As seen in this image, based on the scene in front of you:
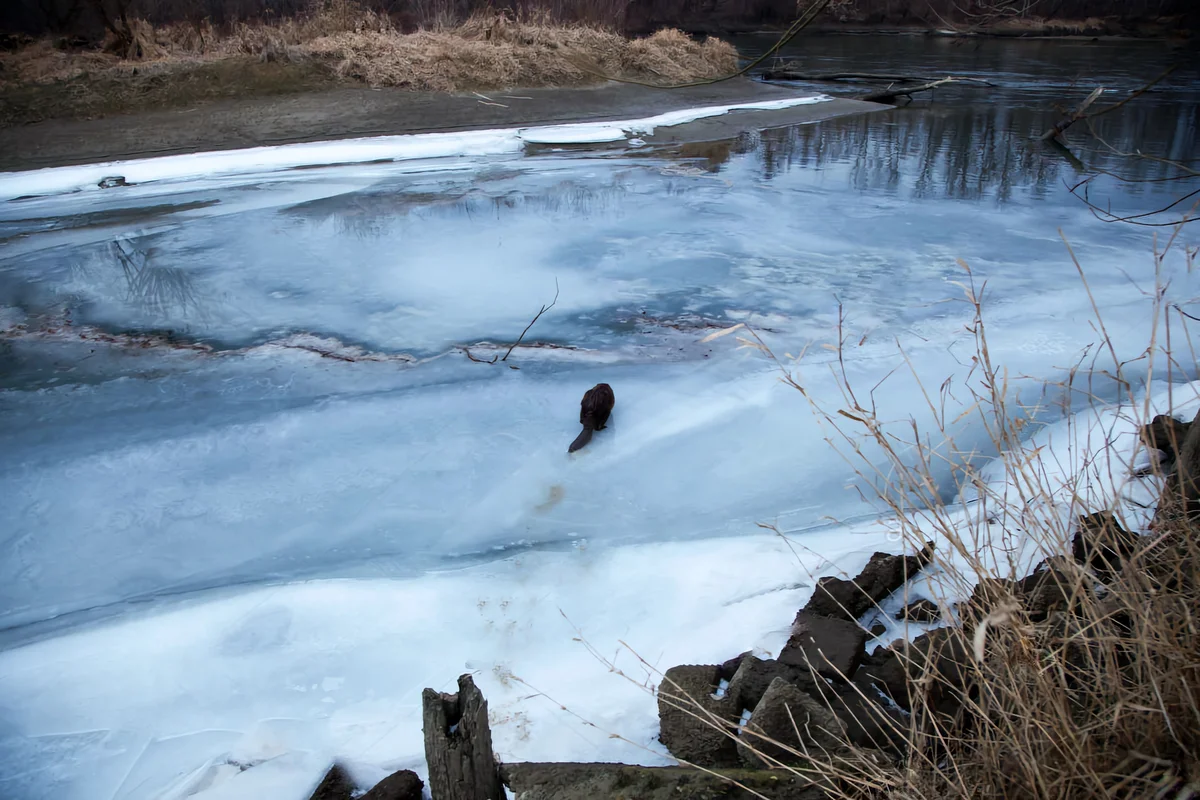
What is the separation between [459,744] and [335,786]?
596mm

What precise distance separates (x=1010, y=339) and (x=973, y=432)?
1.11 metres

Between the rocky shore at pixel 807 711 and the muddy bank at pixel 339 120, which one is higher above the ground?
the muddy bank at pixel 339 120

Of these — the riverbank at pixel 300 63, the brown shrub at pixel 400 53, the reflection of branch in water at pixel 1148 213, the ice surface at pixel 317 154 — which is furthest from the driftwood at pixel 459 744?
the brown shrub at pixel 400 53

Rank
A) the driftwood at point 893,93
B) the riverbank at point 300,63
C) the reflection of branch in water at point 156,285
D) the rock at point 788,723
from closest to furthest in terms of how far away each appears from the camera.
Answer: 1. the rock at point 788,723
2. the reflection of branch in water at point 156,285
3. the riverbank at point 300,63
4. the driftwood at point 893,93

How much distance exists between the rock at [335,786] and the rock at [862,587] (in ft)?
5.00

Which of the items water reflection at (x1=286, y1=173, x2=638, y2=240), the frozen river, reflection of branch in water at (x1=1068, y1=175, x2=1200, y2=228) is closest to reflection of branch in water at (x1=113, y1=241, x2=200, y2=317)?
the frozen river

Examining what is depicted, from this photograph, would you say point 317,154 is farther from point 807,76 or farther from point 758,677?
point 807,76

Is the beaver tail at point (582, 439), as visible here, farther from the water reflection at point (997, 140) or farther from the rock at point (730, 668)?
the water reflection at point (997, 140)

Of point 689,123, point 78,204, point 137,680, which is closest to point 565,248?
point 137,680

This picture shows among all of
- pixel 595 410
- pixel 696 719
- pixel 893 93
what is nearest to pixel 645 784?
pixel 696 719

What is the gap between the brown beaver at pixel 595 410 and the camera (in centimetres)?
411

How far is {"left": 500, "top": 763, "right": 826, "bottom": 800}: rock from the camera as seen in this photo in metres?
1.99

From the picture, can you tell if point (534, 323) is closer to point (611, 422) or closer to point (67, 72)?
point (611, 422)

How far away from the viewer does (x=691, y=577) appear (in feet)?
10.8
